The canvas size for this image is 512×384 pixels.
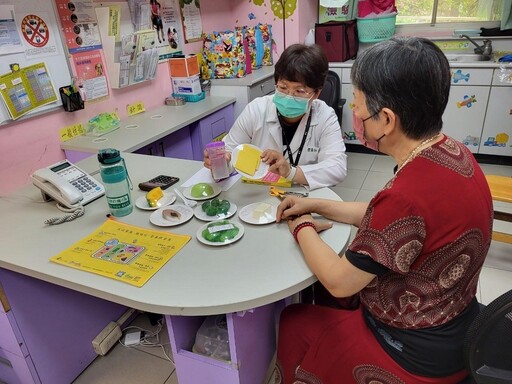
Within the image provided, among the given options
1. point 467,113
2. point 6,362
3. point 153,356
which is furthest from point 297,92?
point 467,113

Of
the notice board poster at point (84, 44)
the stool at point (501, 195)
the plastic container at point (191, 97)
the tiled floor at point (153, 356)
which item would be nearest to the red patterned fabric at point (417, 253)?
the tiled floor at point (153, 356)

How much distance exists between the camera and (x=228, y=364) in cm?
123

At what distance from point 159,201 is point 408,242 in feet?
2.99

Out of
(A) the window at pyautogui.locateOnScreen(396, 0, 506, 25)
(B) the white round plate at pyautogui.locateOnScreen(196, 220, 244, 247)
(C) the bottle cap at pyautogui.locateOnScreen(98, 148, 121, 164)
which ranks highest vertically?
(A) the window at pyautogui.locateOnScreen(396, 0, 506, 25)

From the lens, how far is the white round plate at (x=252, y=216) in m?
1.28

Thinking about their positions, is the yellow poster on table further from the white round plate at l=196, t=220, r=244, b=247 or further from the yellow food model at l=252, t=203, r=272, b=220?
the yellow food model at l=252, t=203, r=272, b=220

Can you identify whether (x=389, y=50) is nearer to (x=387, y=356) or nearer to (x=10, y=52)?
(x=387, y=356)

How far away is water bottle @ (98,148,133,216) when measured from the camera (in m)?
1.32

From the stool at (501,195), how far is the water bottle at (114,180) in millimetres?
2050

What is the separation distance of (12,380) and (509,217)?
2673mm

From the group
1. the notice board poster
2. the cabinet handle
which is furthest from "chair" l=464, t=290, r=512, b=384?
the notice board poster

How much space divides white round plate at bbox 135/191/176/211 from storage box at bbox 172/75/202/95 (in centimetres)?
173

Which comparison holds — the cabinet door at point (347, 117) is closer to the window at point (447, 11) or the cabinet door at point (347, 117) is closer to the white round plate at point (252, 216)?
the window at point (447, 11)

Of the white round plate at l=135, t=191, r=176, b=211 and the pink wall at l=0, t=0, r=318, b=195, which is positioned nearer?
the white round plate at l=135, t=191, r=176, b=211
